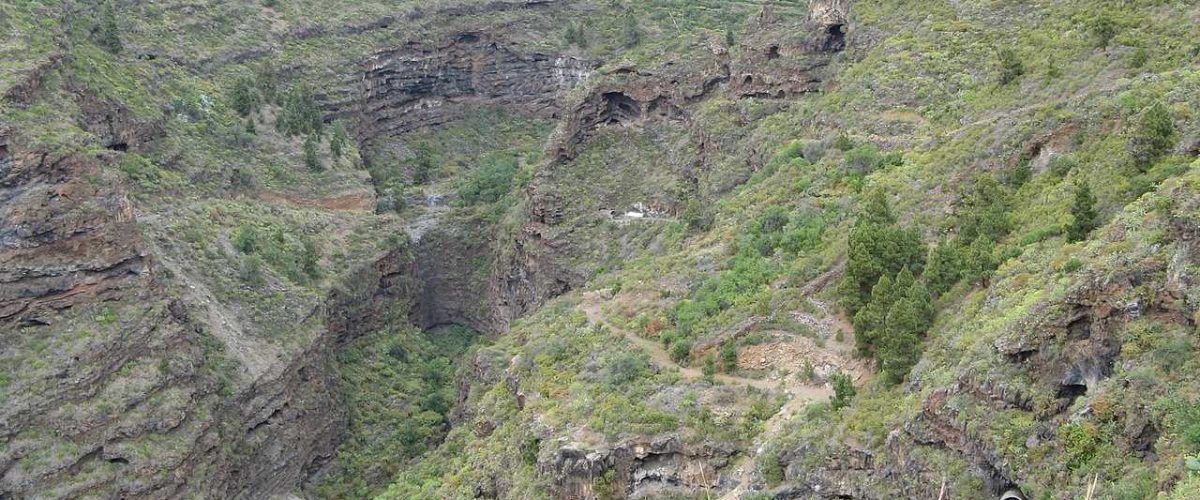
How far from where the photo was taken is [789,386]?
5872cm

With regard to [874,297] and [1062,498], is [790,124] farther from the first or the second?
[1062,498]

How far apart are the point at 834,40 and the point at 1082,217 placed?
4703 cm

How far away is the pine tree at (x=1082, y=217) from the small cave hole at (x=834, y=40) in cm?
4555

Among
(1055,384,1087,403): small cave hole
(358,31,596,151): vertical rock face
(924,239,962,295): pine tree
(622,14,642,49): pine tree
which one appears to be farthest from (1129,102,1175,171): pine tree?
(358,31,596,151): vertical rock face

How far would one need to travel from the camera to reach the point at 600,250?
98.5m

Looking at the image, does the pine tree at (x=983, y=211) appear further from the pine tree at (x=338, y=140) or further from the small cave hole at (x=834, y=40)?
the pine tree at (x=338, y=140)

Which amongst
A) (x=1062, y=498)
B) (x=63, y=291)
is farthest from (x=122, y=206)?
(x=1062, y=498)

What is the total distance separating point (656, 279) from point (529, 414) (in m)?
13.4

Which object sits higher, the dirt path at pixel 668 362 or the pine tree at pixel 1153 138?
the pine tree at pixel 1153 138

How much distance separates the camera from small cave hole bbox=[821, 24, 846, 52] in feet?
306

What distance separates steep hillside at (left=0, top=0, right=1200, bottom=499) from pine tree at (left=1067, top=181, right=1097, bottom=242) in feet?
0.45

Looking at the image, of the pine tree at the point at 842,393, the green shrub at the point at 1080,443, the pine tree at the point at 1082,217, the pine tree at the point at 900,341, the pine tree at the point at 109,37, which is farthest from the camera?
the pine tree at the point at 109,37

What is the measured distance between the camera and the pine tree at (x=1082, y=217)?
48.0m

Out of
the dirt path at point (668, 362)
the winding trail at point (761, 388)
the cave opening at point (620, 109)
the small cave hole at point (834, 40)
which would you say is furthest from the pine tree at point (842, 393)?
the cave opening at point (620, 109)
